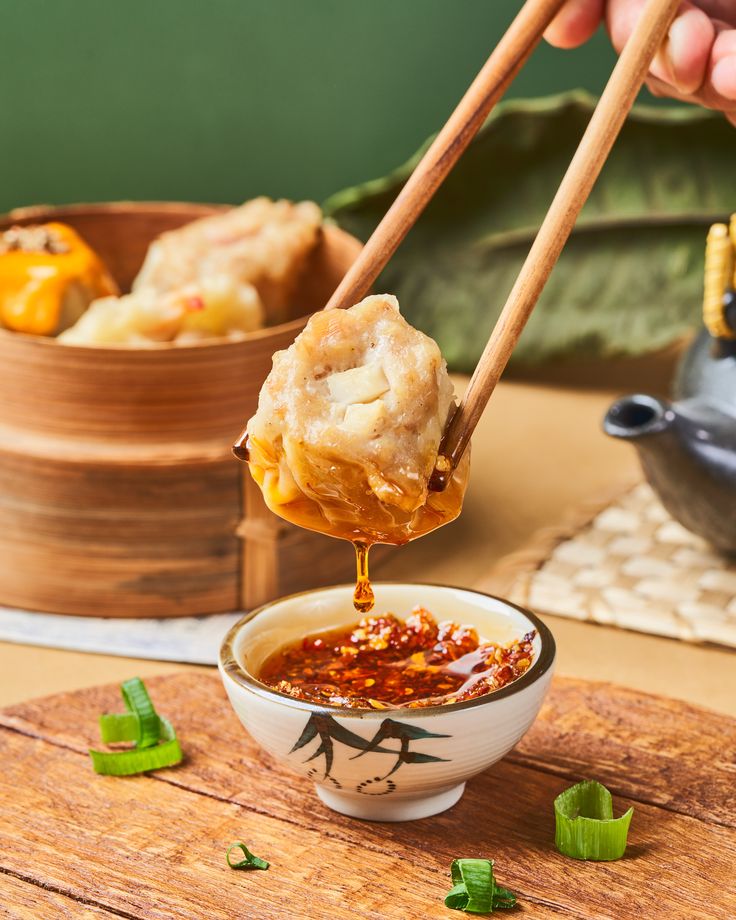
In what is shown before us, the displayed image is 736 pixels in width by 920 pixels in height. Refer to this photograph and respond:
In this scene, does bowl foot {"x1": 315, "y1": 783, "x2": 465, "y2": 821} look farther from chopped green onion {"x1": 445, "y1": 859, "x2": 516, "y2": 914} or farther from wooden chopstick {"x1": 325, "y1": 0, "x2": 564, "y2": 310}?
wooden chopstick {"x1": 325, "y1": 0, "x2": 564, "y2": 310}

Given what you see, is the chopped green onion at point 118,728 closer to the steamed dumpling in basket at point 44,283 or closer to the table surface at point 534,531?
the table surface at point 534,531

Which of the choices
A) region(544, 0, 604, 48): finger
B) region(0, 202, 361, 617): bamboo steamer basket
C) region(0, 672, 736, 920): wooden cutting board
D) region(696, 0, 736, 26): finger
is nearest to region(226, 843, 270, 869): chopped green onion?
region(0, 672, 736, 920): wooden cutting board

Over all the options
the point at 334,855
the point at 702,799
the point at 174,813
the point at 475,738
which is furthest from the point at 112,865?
the point at 702,799

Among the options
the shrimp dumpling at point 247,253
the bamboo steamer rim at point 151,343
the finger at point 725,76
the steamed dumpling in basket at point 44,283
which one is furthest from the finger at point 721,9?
the steamed dumpling in basket at point 44,283

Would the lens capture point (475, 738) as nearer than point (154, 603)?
Yes

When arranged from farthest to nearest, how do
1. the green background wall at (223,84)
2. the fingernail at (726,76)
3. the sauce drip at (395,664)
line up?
the green background wall at (223,84), the fingernail at (726,76), the sauce drip at (395,664)

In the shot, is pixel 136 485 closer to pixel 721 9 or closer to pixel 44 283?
pixel 44 283

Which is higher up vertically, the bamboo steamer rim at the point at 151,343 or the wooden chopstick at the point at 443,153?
the wooden chopstick at the point at 443,153

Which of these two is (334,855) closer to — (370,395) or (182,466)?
(370,395)
